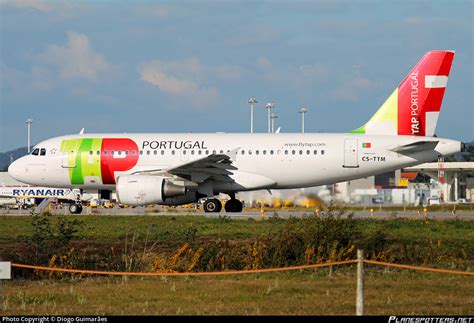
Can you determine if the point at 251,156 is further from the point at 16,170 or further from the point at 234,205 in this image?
the point at 16,170

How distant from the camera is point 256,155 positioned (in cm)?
3991

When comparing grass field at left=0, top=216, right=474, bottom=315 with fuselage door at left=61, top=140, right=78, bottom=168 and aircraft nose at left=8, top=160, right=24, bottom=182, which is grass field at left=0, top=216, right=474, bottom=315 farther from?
aircraft nose at left=8, top=160, right=24, bottom=182

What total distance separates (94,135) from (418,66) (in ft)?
51.2

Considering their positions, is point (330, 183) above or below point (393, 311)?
above

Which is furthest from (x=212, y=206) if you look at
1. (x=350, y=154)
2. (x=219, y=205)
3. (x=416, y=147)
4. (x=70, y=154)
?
(x=416, y=147)

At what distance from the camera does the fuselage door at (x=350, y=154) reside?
3878 cm

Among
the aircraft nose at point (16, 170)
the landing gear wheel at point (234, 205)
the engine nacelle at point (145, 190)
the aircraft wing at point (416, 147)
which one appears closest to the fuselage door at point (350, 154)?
the aircraft wing at point (416, 147)

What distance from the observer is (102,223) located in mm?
35156

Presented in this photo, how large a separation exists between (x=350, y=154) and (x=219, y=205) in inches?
282

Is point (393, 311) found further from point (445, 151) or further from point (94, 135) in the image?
point (94, 135)

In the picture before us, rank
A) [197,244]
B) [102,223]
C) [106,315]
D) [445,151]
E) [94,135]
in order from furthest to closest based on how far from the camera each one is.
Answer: [94,135], [445,151], [102,223], [197,244], [106,315]

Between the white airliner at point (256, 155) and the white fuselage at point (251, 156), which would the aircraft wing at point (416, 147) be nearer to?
the white airliner at point (256, 155)

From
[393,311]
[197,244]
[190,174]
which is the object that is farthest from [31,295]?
[190,174]

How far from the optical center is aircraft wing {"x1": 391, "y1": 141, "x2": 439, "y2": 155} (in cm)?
3753
